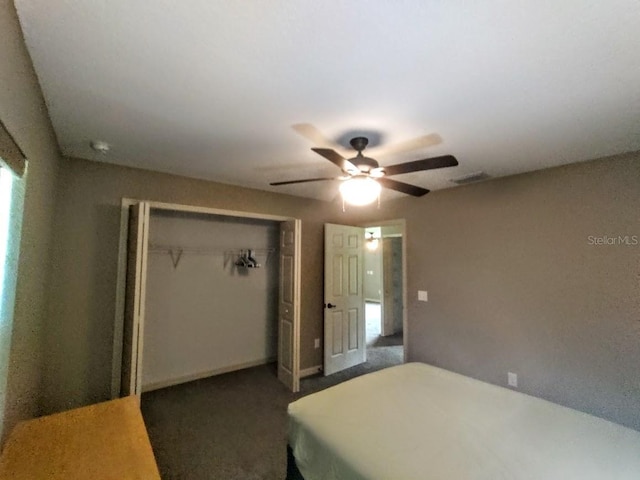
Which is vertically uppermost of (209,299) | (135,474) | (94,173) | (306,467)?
(94,173)

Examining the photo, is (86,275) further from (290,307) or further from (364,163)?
(364,163)

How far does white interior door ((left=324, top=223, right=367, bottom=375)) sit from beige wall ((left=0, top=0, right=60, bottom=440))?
2.82m

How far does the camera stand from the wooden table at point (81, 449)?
119cm

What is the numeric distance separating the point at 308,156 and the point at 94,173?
210 cm

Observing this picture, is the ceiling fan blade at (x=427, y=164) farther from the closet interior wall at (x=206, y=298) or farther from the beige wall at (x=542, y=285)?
the closet interior wall at (x=206, y=298)

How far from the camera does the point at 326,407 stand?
1741 mm

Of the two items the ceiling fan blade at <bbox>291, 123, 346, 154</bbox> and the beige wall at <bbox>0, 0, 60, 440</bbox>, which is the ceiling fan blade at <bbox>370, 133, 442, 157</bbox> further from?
the beige wall at <bbox>0, 0, 60, 440</bbox>

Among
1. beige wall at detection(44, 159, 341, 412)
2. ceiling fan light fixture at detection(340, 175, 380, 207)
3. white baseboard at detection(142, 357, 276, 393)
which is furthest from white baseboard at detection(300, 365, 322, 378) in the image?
ceiling fan light fixture at detection(340, 175, 380, 207)

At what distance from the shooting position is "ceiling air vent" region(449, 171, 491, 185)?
2.97m

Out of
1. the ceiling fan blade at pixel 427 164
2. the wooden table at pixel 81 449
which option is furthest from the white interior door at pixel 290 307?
the wooden table at pixel 81 449

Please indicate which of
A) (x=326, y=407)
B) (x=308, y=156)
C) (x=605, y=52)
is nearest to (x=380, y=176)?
(x=308, y=156)

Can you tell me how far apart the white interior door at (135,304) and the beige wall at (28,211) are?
1.87 feet

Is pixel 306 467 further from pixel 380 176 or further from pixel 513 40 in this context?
pixel 513 40

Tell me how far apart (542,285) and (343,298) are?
2.30 metres
